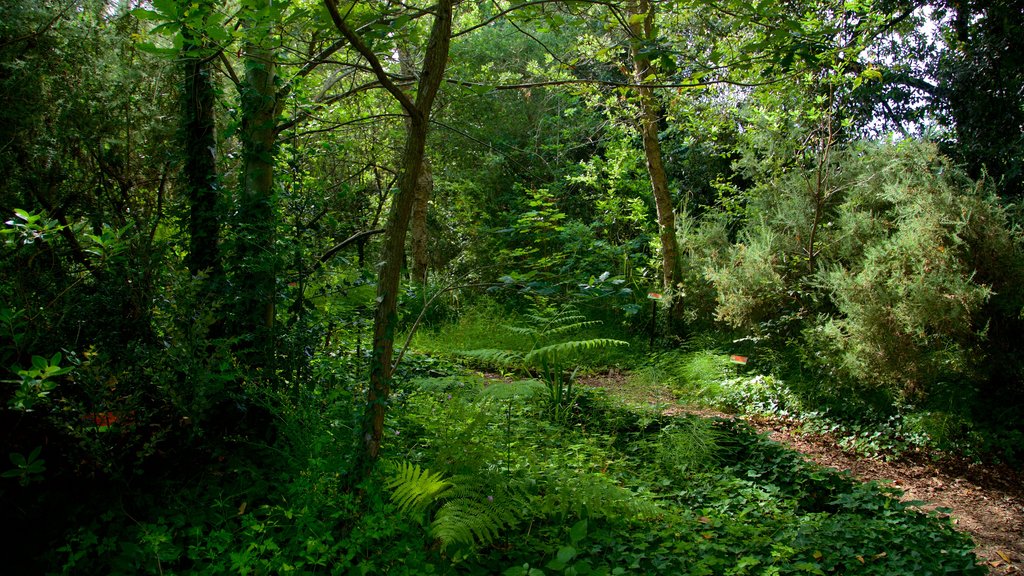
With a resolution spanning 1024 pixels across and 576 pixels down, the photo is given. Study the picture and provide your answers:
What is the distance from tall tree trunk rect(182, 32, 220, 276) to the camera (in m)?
3.37

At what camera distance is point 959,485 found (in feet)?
15.6

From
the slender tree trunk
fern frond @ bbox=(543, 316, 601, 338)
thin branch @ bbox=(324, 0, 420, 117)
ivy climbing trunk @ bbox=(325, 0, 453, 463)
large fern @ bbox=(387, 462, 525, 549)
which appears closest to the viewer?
thin branch @ bbox=(324, 0, 420, 117)

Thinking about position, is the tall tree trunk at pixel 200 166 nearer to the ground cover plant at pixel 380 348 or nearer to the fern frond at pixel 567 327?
the ground cover plant at pixel 380 348

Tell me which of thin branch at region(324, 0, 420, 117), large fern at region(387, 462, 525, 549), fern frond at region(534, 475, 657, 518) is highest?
thin branch at region(324, 0, 420, 117)

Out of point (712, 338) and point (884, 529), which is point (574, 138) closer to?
point (712, 338)

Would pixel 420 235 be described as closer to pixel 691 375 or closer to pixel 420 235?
pixel 420 235

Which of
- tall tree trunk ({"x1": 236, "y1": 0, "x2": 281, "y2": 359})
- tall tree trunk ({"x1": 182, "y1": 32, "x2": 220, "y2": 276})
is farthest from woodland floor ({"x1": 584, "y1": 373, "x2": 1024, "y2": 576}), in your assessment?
tall tree trunk ({"x1": 182, "y1": 32, "x2": 220, "y2": 276})

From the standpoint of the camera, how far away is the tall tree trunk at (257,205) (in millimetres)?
3213

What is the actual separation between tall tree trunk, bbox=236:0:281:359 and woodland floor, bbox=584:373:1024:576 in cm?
367

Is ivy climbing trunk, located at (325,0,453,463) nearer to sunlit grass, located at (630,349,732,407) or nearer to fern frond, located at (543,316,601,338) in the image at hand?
fern frond, located at (543,316,601,338)

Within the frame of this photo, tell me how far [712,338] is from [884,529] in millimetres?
4701

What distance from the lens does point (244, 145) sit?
11.3 ft

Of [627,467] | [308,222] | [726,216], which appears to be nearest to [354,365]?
[308,222]

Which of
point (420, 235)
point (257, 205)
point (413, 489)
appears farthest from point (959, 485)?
point (420, 235)
